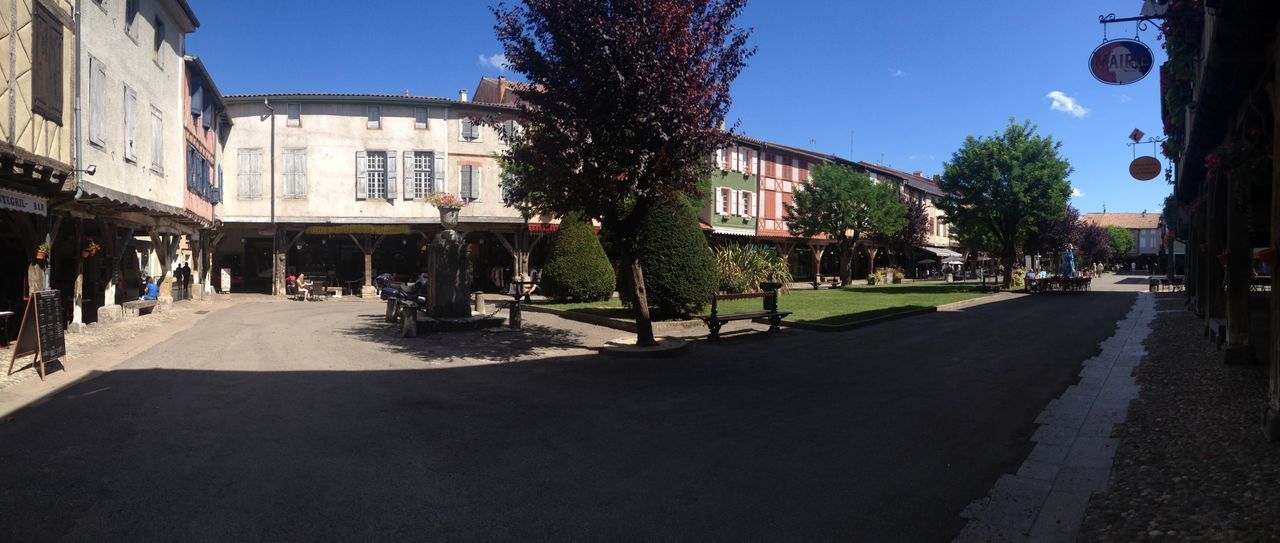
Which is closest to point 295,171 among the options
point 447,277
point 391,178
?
point 391,178

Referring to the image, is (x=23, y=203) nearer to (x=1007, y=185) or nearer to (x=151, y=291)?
(x=151, y=291)

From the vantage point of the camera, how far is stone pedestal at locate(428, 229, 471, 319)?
44.5ft

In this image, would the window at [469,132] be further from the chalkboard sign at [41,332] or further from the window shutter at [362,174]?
the chalkboard sign at [41,332]

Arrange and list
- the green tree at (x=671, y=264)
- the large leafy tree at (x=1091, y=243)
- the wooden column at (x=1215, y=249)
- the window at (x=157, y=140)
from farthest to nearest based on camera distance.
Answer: the large leafy tree at (x=1091, y=243) < the window at (x=157, y=140) < the green tree at (x=671, y=264) < the wooden column at (x=1215, y=249)

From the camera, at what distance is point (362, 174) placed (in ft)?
86.9

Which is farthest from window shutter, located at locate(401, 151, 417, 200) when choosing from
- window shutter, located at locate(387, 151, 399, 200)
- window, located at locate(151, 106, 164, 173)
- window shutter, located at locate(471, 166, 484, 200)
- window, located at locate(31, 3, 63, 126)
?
window, located at locate(31, 3, 63, 126)

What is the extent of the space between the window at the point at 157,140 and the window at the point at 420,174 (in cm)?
982

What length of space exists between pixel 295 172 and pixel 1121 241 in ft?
375

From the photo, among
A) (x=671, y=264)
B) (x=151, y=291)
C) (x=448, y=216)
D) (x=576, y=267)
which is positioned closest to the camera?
(x=671, y=264)

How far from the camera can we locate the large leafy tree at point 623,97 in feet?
31.5

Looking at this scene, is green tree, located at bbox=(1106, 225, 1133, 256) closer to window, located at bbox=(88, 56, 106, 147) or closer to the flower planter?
the flower planter

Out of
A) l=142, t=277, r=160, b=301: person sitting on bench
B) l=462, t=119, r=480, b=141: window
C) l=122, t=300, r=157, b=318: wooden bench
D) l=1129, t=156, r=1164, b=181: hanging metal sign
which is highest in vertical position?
l=462, t=119, r=480, b=141: window

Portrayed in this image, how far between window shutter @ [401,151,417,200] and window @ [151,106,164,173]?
9760mm

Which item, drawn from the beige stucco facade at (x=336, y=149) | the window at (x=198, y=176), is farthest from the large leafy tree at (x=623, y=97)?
the beige stucco facade at (x=336, y=149)
